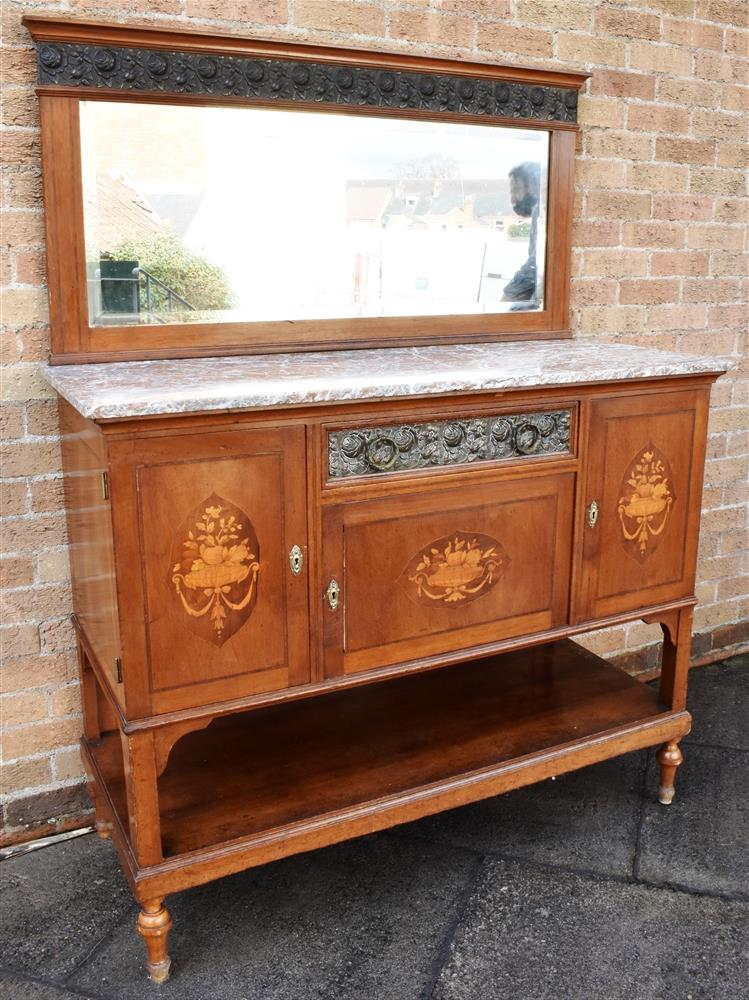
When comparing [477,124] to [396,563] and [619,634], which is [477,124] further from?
[619,634]

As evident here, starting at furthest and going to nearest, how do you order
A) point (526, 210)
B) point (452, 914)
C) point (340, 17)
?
point (526, 210) → point (340, 17) → point (452, 914)

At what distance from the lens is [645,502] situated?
8.95 feet

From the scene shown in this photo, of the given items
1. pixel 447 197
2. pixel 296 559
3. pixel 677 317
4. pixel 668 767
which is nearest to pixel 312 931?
pixel 296 559

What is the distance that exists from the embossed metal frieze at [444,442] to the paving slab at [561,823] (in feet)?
3.83

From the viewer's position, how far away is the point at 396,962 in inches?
93.1

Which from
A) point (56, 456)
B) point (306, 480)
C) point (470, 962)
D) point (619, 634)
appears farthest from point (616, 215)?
point (470, 962)

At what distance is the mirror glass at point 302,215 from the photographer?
8.59ft

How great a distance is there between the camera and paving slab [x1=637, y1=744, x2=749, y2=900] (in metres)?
2.70

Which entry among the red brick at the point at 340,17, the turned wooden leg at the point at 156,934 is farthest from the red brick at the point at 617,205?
the turned wooden leg at the point at 156,934

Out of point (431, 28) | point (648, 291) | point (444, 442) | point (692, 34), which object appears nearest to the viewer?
point (444, 442)

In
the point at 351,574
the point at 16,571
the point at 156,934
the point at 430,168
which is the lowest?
the point at 156,934

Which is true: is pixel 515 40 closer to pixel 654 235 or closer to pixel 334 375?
pixel 654 235

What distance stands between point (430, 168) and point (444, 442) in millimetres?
1094

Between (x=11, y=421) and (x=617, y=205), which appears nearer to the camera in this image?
(x=11, y=421)
